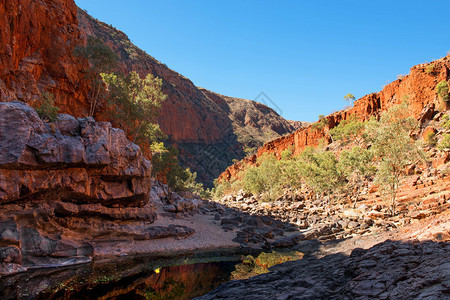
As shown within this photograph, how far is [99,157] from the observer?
16.0 meters

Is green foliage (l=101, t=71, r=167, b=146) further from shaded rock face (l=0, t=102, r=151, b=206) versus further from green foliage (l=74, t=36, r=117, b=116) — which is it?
shaded rock face (l=0, t=102, r=151, b=206)

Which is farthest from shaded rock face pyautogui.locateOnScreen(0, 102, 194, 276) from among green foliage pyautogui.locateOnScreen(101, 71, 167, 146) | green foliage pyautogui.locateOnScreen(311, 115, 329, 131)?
green foliage pyautogui.locateOnScreen(311, 115, 329, 131)

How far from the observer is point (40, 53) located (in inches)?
813

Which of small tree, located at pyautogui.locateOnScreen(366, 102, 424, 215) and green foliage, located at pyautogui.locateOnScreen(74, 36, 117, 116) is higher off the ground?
green foliage, located at pyautogui.locateOnScreen(74, 36, 117, 116)

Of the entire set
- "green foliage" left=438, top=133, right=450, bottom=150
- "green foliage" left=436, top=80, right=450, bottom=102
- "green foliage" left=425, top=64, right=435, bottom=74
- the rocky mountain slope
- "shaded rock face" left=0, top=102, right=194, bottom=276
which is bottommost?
"shaded rock face" left=0, top=102, right=194, bottom=276

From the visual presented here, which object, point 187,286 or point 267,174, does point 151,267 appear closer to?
point 187,286

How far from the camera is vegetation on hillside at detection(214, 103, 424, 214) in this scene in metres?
21.3

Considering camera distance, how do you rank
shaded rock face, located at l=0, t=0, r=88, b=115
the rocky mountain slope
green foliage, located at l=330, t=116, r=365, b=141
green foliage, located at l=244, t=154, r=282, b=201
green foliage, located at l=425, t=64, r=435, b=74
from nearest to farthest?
1. shaded rock face, located at l=0, t=0, r=88, b=115
2. green foliage, located at l=425, t=64, r=435, b=74
3. green foliage, located at l=244, t=154, r=282, b=201
4. green foliage, located at l=330, t=116, r=365, b=141
5. the rocky mountain slope

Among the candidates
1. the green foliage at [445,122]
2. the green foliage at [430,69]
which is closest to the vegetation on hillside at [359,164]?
the green foliage at [445,122]

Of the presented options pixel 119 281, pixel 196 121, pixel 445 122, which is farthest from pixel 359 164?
pixel 196 121

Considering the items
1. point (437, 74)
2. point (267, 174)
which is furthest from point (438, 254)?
point (437, 74)

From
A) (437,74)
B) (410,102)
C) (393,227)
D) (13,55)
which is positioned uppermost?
(437,74)

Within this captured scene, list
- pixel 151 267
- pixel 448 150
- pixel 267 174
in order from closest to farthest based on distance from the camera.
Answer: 1. pixel 151 267
2. pixel 448 150
3. pixel 267 174

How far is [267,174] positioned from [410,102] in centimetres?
2625
